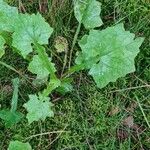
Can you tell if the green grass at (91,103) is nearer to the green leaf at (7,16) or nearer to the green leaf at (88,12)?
the green leaf at (88,12)

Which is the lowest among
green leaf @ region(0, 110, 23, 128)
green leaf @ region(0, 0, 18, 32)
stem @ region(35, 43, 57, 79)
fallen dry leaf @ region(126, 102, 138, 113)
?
fallen dry leaf @ region(126, 102, 138, 113)

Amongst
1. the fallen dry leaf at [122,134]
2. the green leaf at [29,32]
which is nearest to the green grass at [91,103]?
the fallen dry leaf at [122,134]

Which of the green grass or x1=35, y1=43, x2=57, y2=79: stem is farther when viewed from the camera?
the green grass

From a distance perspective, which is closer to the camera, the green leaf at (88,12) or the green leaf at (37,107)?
the green leaf at (37,107)

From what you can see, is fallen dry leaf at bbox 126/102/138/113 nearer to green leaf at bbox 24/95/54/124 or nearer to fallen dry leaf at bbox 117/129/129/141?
fallen dry leaf at bbox 117/129/129/141

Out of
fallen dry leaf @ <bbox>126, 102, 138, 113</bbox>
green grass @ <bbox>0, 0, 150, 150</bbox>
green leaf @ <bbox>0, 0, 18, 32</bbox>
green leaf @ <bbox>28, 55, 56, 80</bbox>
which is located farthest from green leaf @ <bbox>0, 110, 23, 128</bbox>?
fallen dry leaf @ <bbox>126, 102, 138, 113</bbox>
